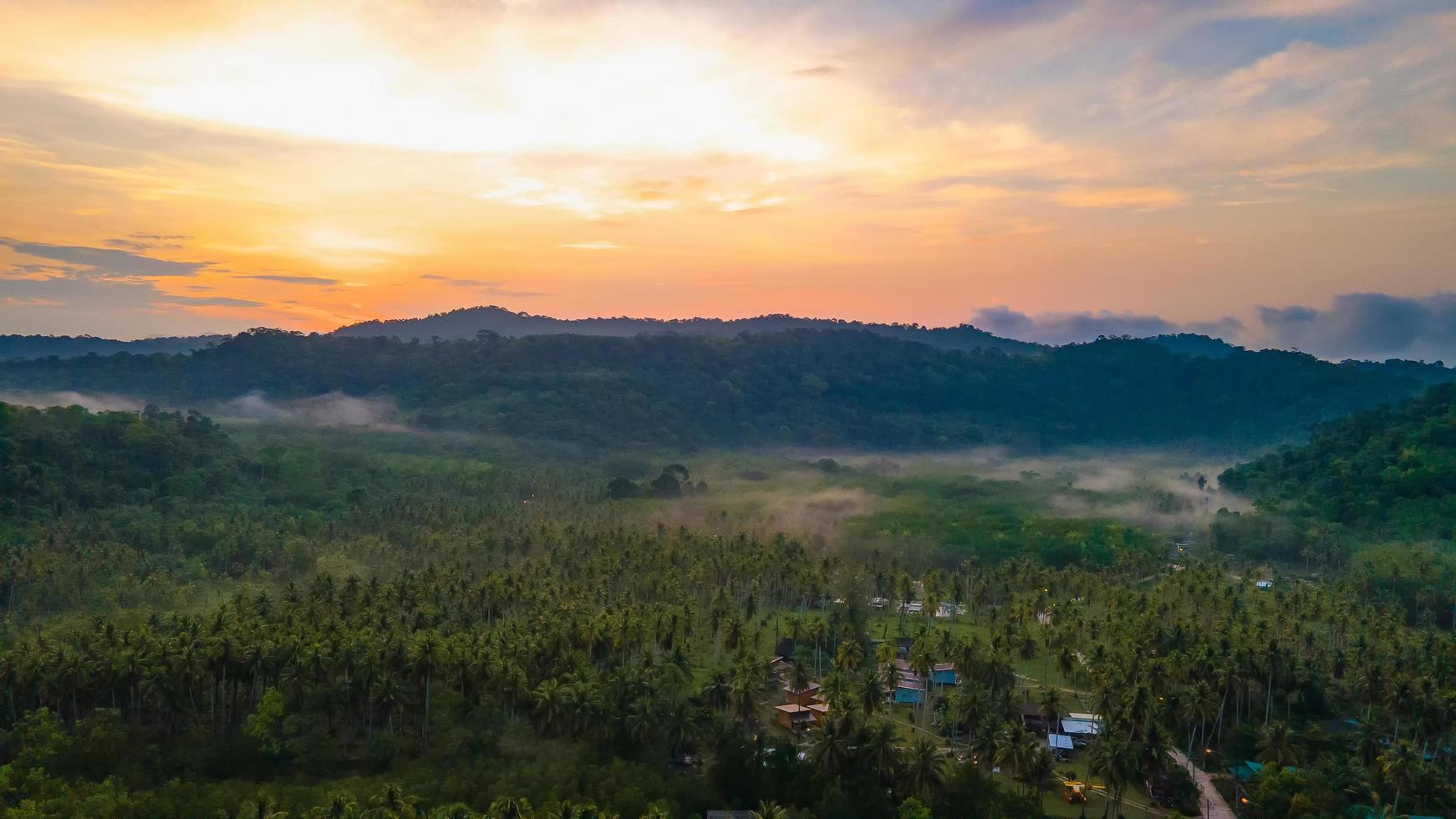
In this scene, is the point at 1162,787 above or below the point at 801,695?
below

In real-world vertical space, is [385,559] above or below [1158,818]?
above

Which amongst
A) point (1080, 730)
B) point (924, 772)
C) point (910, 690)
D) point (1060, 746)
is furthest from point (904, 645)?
point (924, 772)

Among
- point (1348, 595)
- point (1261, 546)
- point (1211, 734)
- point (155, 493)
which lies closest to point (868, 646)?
point (1211, 734)

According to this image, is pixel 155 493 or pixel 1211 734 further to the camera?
pixel 155 493

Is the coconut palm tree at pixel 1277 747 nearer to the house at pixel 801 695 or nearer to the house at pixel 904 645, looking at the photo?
the house at pixel 801 695

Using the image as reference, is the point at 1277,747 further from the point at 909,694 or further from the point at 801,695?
the point at 801,695

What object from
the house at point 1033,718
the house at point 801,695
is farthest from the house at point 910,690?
the house at point 1033,718

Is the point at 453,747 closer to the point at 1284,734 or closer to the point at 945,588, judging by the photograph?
the point at 1284,734
